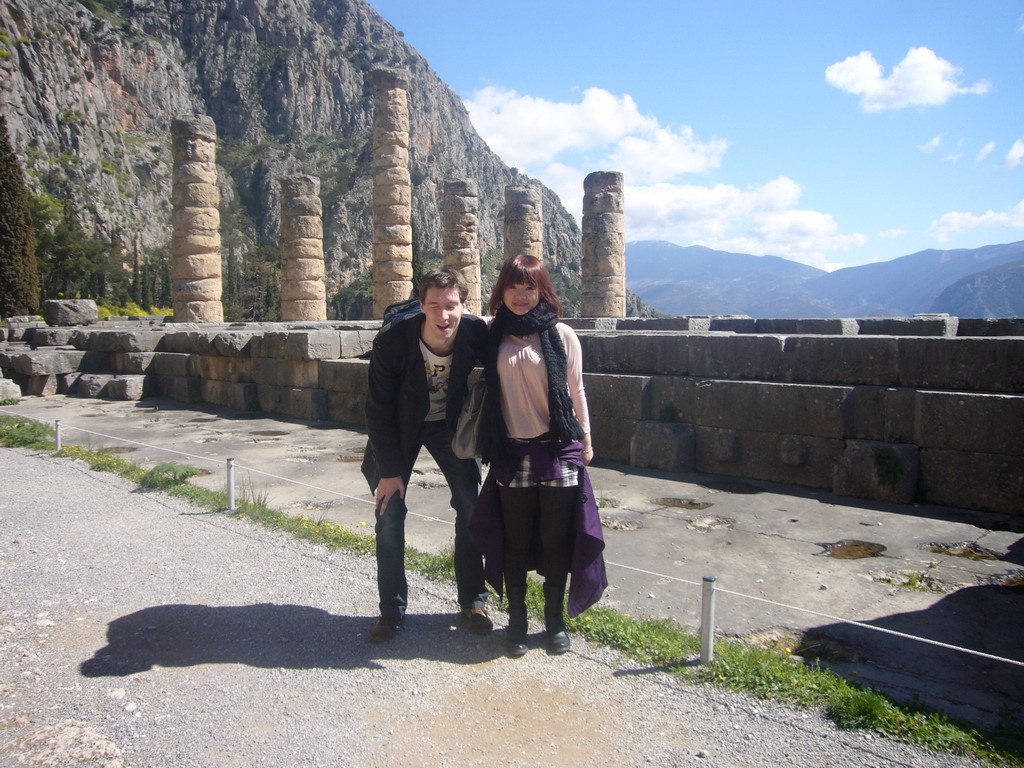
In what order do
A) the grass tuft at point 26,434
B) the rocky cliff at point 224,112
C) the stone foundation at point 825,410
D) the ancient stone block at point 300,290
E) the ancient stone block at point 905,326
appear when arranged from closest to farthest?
the stone foundation at point 825,410 → the grass tuft at point 26,434 → the ancient stone block at point 905,326 → the ancient stone block at point 300,290 → the rocky cliff at point 224,112

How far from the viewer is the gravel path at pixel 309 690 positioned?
274cm

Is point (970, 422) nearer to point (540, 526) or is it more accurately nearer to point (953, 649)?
point (953, 649)

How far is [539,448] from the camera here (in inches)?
138

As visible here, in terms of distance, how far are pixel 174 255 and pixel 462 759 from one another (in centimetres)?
1926

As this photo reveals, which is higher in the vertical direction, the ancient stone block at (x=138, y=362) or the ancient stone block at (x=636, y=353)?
the ancient stone block at (x=636, y=353)

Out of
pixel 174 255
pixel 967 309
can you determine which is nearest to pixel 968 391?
pixel 174 255

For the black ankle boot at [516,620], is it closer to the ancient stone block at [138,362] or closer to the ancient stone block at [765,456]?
the ancient stone block at [765,456]

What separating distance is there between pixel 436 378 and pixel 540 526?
859 millimetres

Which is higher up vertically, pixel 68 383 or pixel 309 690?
pixel 68 383

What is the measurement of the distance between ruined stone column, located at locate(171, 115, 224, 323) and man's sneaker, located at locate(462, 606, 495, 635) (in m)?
17.3

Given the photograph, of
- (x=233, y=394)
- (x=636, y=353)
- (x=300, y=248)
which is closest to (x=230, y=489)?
(x=636, y=353)

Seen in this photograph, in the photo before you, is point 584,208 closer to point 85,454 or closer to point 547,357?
point 85,454

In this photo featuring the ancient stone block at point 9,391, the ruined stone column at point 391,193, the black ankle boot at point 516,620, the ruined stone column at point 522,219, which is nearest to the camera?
the black ankle boot at point 516,620

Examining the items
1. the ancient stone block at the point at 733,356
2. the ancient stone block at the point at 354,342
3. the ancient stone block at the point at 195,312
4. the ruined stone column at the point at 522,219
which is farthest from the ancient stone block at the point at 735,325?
the ancient stone block at the point at 195,312
